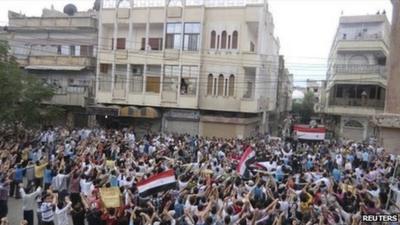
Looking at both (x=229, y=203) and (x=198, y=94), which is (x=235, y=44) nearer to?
(x=198, y=94)

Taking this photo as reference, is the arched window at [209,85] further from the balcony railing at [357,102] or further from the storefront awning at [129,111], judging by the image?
the balcony railing at [357,102]

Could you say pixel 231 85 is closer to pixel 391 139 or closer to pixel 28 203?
pixel 391 139

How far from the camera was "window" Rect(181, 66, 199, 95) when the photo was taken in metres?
32.1

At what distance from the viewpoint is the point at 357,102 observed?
37625 mm

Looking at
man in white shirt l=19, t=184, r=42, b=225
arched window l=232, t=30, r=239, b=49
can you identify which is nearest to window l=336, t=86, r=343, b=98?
arched window l=232, t=30, r=239, b=49

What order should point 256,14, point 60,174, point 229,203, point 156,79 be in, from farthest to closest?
1. point 156,79
2. point 256,14
3. point 60,174
4. point 229,203

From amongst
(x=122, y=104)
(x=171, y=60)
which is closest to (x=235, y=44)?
(x=171, y=60)

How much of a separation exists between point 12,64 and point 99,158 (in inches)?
399

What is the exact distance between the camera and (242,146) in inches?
899

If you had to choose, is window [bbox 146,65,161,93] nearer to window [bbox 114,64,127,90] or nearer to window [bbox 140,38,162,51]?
window [bbox 140,38,162,51]

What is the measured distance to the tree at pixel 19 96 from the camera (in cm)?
2230

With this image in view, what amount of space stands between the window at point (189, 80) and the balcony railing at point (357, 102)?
1380cm

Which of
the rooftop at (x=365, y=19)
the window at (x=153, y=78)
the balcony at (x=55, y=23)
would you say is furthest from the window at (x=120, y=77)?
the rooftop at (x=365, y=19)

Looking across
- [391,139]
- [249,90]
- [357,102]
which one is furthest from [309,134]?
[357,102]
